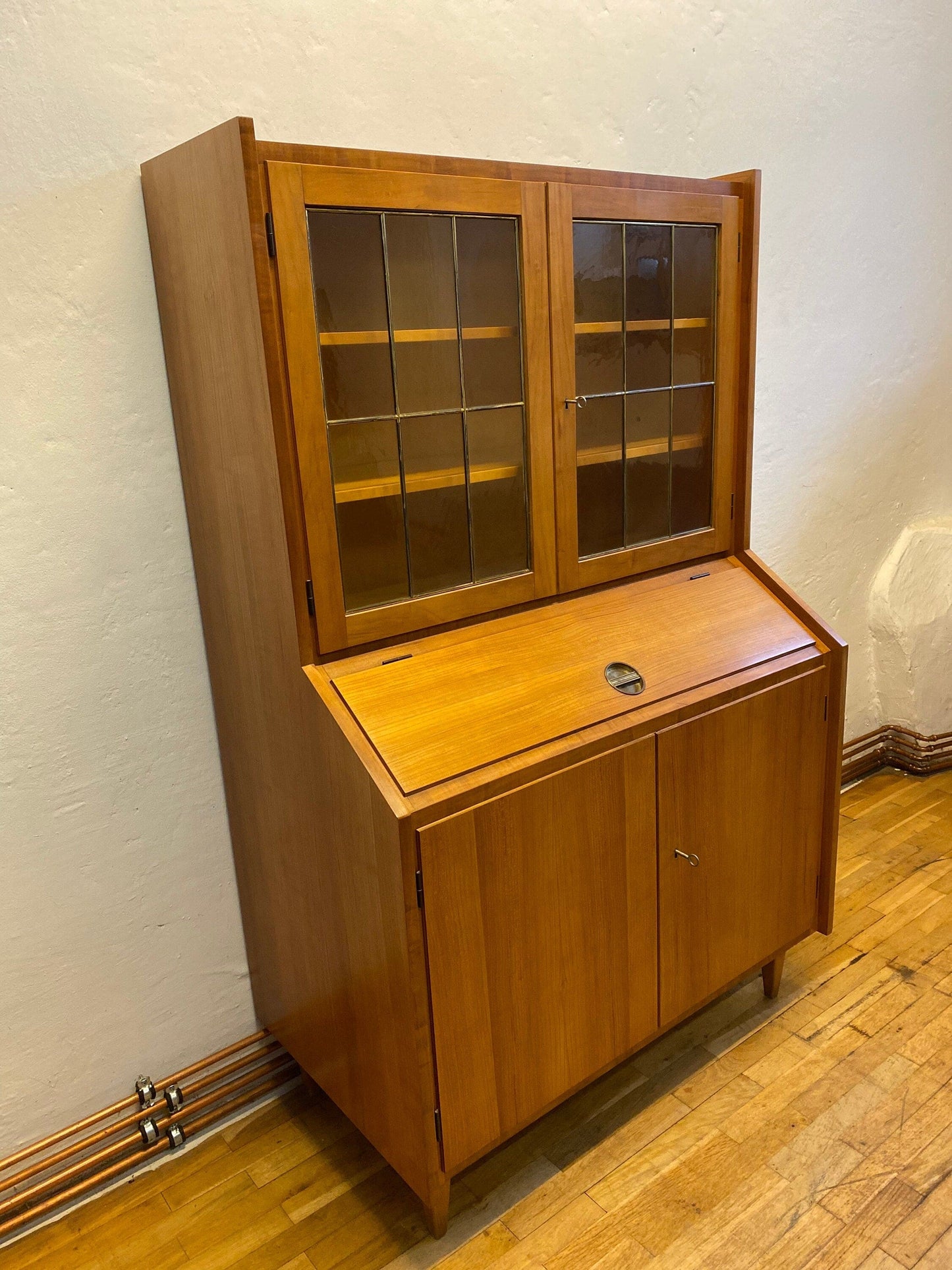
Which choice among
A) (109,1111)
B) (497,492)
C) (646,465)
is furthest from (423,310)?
(109,1111)

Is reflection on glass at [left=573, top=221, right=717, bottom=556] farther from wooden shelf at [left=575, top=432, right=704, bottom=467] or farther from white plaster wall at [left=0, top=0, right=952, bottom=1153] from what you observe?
white plaster wall at [left=0, top=0, right=952, bottom=1153]

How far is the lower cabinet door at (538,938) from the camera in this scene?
1.50 meters

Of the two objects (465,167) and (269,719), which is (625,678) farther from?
(465,167)

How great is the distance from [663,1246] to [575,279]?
66.3 inches

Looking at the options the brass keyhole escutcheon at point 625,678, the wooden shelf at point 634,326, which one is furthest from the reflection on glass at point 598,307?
the brass keyhole escutcheon at point 625,678

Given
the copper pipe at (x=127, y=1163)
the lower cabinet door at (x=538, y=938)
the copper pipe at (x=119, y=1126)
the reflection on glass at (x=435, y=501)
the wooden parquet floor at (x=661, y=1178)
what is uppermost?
the reflection on glass at (x=435, y=501)

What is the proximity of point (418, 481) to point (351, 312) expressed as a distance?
288 mm

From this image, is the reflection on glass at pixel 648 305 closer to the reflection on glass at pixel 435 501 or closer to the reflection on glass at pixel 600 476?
the reflection on glass at pixel 600 476

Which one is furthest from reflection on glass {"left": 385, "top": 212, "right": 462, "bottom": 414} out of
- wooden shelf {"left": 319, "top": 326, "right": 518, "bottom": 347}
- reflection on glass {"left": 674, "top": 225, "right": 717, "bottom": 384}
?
reflection on glass {"left": 674, "top": 225, "right": 717, "bottom": 384}

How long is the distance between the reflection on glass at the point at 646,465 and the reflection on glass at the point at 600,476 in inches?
0.8

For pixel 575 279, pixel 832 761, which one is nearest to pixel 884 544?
pixel 832 761

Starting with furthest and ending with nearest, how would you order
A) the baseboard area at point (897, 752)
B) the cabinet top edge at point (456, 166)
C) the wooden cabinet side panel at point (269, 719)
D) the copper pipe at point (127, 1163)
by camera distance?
the baseboard area at point (897, 752), the copper pipe at point (127, 1163), the wooden cabinet side panel at point (269, 719), the cabinet top edge at point (456, 166)

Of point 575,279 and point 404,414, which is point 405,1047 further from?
point 575,279

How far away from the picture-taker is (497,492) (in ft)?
5.52
